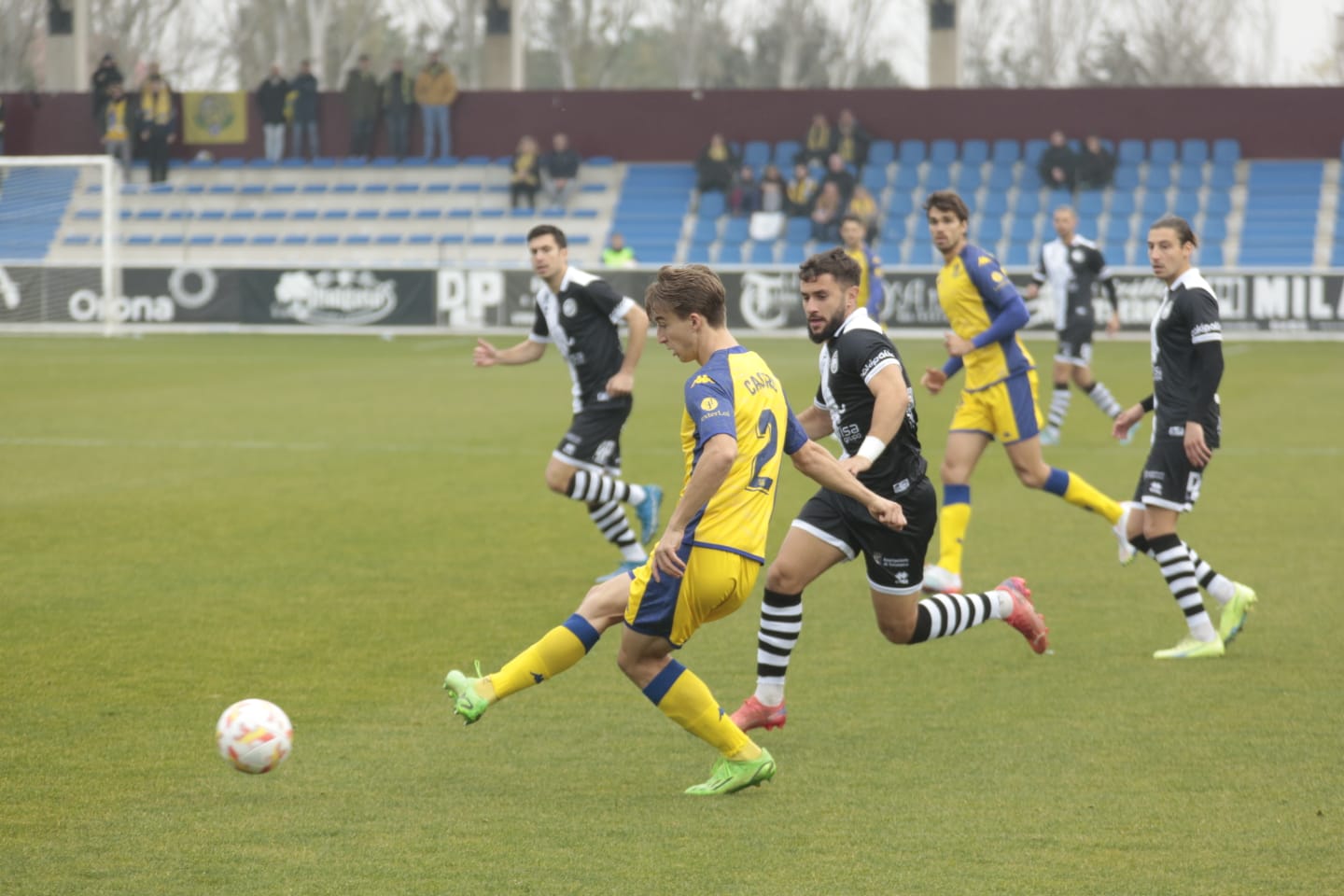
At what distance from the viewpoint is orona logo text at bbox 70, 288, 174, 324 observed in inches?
1224

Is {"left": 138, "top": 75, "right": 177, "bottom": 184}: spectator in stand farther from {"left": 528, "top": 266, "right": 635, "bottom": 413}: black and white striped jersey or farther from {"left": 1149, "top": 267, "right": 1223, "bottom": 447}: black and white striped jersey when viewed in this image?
{"left": 1149, "top": 267, "right": 1223, "bottom": 447}: black and white striped jersey

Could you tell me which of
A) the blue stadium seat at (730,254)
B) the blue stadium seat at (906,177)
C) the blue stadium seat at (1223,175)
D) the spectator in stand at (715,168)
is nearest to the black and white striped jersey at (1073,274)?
the blue stadium seat at (730,254)

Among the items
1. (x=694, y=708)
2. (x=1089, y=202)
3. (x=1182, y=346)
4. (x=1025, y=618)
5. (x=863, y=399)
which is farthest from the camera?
(x=1089, y=202)

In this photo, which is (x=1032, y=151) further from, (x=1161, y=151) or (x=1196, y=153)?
(x=1196, y=153)

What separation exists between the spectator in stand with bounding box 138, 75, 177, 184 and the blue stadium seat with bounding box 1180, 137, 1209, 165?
23.6 m

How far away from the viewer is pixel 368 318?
31.3 meters

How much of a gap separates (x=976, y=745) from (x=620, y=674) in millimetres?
1818

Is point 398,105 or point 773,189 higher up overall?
point 398,105

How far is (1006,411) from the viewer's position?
9.33 m

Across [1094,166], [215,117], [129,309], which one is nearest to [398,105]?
[215,117]

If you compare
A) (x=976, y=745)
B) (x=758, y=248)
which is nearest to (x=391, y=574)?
(x=976, y=745)

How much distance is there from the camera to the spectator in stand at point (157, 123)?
127 ft

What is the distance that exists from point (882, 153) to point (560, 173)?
7584 mm

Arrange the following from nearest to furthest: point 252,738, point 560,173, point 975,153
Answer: point 252,738 → point 560,173 → point 975,153
